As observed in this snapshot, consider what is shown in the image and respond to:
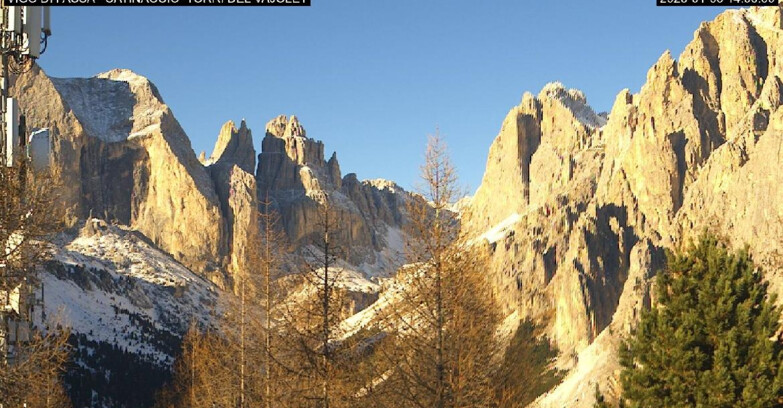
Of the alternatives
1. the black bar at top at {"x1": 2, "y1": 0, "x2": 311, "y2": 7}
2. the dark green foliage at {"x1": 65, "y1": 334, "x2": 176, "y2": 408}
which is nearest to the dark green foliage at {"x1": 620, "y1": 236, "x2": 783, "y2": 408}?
the black bar at top at {"x1": 2, "y1": 0, "x2": 311, "y2": 7}

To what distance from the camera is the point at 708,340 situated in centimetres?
3338

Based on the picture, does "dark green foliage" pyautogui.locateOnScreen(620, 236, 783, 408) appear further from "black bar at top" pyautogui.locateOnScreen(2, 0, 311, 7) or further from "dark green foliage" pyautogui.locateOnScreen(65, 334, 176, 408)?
"dark green foliage" pyautogui.locateOnScreen(65, 334, 176, 408)

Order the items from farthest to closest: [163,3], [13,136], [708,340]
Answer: [708,340] < [13,136] < [163,3]

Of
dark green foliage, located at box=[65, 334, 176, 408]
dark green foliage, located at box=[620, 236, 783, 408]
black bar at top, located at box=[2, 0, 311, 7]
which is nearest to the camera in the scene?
black bar at top, located at box=[2, 0, 311, 7]

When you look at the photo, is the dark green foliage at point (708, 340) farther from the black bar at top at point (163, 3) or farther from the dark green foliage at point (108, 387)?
the dark green foliage at point (108, 387)

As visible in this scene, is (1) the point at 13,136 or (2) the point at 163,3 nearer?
(2) the point at 163,3

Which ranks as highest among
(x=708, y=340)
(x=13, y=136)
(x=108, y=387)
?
(x=108, y=387)

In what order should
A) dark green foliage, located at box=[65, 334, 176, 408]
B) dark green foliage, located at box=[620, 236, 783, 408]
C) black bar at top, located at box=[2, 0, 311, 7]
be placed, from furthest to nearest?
1. dark green foliage, located at box=[65, 334, 176, 408]
2. dark green foliage, located at box=[620, 236, 783, 408]
3. black bar at top, located at box=[2, 0, 311, 7]

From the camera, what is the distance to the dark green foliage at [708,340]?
3147 centimetres

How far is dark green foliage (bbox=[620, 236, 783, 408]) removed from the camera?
31.5 metres

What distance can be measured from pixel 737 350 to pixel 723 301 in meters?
1.87

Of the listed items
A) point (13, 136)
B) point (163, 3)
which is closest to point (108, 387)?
point (13, 136)

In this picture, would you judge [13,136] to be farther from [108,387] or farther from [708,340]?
[108,387]

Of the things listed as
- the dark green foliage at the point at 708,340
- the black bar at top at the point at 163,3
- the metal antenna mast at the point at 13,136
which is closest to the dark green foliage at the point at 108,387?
the dark green foliage at the point at 708,340
